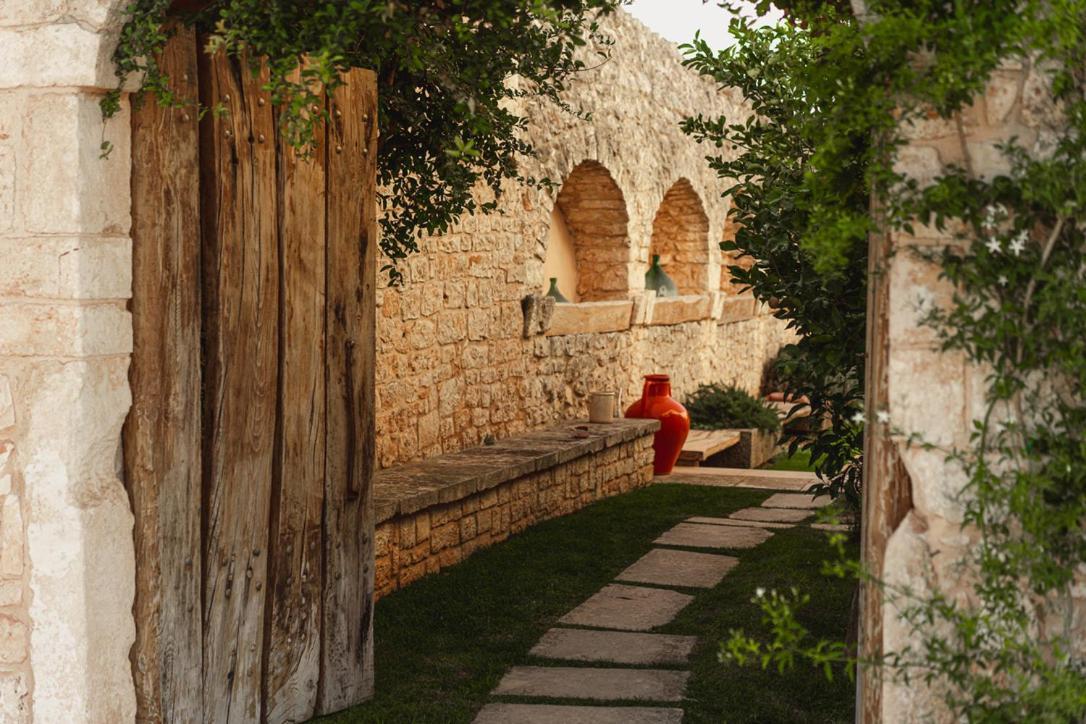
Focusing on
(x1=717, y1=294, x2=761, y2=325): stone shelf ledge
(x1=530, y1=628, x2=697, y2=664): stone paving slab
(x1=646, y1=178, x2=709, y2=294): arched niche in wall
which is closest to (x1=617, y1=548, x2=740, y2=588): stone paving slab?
(x1=530, y1=628, x2=697, y2=664): stone paving slab

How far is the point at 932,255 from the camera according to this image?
2.43m

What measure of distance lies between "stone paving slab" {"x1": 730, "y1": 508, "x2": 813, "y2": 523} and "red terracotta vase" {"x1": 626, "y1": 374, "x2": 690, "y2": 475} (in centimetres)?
146

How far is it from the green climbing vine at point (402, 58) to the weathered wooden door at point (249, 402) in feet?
0.51

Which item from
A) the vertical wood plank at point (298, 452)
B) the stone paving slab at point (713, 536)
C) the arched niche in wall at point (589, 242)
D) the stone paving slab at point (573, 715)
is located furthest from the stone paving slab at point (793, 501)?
the vertical wood plank at point (298, 452)

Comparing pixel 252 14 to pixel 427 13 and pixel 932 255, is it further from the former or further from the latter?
pixel 932 255

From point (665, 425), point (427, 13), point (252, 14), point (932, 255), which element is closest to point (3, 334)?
point (252, 14)

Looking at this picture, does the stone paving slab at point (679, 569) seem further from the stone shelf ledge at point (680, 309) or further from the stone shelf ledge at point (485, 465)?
the stone shelf ledge at point (680, 309)

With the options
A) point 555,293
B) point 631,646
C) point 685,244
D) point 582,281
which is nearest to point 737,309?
point 685,244

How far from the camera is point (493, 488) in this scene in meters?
6.57

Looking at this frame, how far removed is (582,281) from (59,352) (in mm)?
6969

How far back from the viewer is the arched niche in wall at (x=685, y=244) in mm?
11625

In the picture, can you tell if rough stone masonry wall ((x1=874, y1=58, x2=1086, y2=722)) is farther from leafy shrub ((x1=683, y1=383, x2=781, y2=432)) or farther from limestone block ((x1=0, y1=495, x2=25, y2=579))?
leafy shrub ((x1=683, y1=383, x2=781, y2=432))

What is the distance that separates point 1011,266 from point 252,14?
1789 millimetres

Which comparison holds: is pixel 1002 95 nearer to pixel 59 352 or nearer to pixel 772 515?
pixel 59 352
